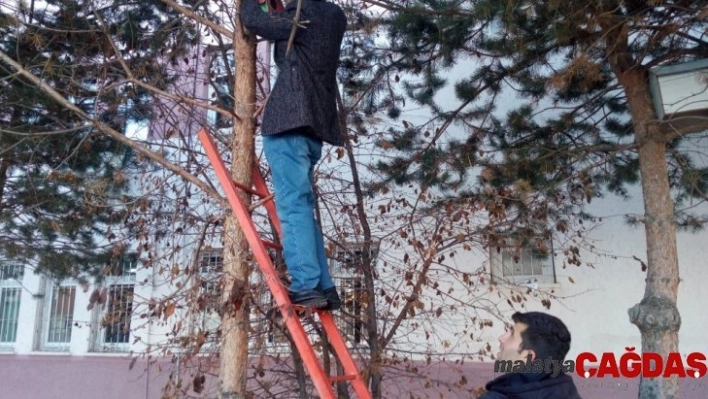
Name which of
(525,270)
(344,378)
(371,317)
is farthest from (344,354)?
(525,270)

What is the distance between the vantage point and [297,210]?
380 cm

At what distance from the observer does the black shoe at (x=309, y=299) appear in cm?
364

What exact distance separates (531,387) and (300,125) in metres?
1.94

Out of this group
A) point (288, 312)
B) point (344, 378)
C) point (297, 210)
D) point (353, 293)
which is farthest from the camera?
point (353, 293)

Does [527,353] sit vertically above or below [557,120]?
below

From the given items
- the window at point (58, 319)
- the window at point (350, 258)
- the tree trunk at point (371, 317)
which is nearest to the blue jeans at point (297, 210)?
the tree trunk at point (371, 317)

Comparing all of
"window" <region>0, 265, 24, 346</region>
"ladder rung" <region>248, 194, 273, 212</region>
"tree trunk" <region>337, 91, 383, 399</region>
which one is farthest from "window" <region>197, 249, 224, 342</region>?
"window" <region>0, 265, 24, 346</region>

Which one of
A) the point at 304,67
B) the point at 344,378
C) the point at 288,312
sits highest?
the point at 304,67

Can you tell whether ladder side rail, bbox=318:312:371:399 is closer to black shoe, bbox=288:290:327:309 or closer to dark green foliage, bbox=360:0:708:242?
black shoe, bbox=288:290:327:309

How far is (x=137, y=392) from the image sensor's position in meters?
10.4

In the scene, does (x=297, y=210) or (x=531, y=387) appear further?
(x=297, y=210)

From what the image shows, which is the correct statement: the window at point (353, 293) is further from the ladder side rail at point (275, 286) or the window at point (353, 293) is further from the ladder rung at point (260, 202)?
the ladder side rail at point (275, 286)

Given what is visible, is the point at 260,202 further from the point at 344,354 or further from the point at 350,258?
the point at 350,258

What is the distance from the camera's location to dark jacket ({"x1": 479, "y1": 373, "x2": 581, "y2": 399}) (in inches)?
105
